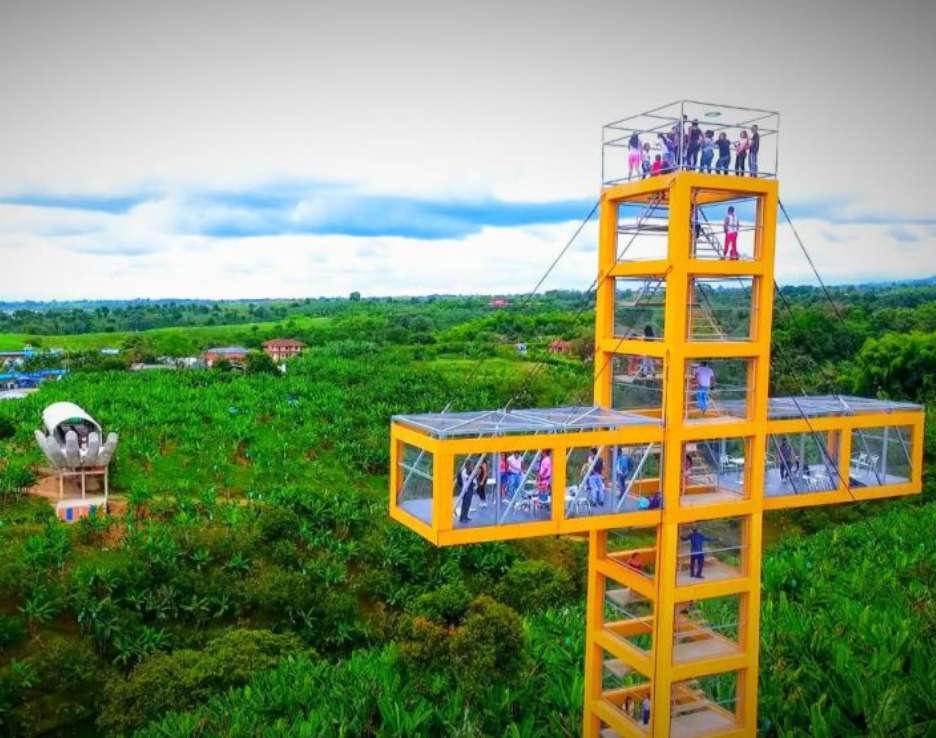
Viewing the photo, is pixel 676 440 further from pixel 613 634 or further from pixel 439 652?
pixel 439 652

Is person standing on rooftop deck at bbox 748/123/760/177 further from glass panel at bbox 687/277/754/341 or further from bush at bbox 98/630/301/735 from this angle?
bush at bbox 98/630/301/735

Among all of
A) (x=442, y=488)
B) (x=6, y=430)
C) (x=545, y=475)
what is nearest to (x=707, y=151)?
(x=545, y=475)

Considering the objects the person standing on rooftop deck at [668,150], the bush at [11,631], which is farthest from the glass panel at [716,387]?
the bush at [11,631]

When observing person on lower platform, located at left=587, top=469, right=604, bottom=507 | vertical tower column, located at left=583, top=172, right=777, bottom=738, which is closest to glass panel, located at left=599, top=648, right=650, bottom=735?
vertical tower column, located at left=583, top=172, right=777, bottom=738

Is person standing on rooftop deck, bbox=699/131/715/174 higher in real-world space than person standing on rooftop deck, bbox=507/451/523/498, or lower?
higher

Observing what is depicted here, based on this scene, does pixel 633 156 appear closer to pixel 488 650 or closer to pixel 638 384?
pixel 638 384

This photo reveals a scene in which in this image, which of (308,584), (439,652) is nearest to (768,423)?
(439,652)
